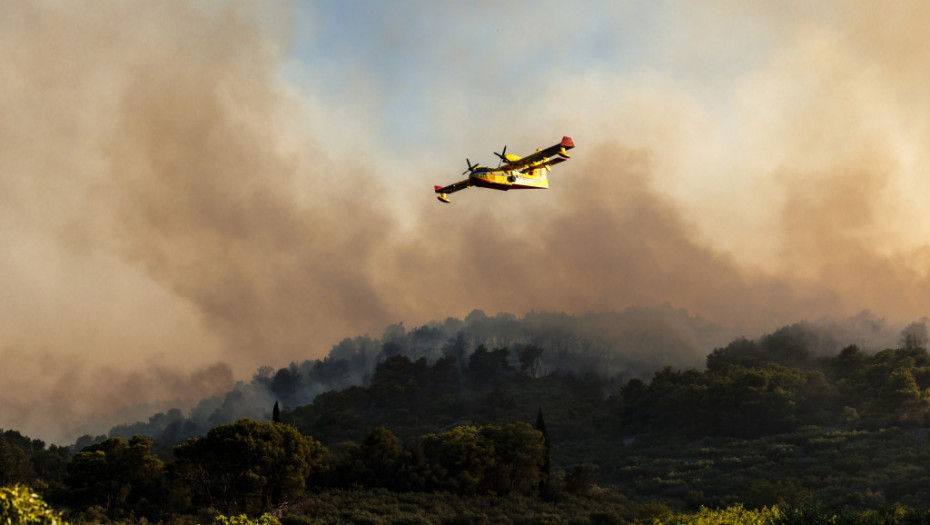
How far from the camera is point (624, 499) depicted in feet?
311

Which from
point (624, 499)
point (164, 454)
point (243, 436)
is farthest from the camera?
point (164, 454)

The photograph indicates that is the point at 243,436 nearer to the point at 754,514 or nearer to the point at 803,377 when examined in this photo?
the point at 754,514

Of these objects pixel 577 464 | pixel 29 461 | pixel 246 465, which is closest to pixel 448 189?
pixel 246 465

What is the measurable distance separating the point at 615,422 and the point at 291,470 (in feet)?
394

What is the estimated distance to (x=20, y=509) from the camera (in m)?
21.7

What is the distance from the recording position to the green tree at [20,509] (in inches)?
851

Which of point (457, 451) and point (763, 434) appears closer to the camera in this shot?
point (457, 451)

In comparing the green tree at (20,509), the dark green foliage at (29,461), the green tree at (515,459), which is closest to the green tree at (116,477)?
the dark green foliage at (29,461)

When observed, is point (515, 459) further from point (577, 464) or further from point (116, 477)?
point (116, 477)

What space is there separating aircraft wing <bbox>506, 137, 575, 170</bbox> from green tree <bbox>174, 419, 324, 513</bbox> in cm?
3891

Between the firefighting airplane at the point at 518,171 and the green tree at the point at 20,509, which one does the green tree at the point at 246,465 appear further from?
the green tree at the point at 20,509

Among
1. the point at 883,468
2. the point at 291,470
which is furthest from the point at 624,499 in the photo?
the point at 291,470

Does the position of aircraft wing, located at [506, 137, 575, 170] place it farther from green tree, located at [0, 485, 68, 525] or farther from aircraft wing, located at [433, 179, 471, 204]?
green tree, located at [0, 485, 68, 525]

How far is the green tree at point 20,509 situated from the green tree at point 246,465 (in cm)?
4978
